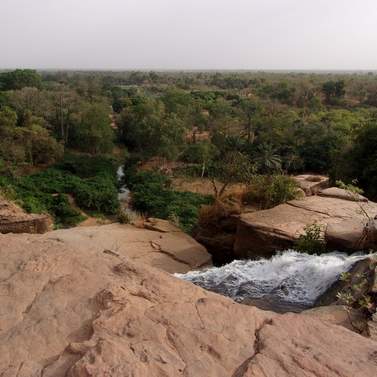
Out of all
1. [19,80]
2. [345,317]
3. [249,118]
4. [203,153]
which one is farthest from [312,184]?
[19,80]

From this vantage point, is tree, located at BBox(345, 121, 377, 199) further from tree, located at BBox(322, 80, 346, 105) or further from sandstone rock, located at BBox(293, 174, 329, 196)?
tree, located at BBox(322, 80, 346, 105)

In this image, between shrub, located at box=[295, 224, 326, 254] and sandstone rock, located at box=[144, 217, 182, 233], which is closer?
shrub, located at box=[295, 224, 326, 254]

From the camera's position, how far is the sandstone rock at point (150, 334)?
309 cm

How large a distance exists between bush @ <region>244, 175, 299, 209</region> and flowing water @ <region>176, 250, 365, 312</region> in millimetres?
3598

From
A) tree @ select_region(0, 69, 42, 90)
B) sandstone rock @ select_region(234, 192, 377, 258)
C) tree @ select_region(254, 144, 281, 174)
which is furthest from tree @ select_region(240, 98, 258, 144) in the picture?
tree @ select_region(0, 69, 42, 90)

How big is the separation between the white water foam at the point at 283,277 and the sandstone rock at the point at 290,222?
0.70 meters

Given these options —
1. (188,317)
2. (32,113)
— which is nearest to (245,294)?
(188,317)

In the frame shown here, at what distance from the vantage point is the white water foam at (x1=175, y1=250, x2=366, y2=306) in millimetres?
6969

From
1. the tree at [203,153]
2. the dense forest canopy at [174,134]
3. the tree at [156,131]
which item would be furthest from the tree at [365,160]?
the tree at [156,131]

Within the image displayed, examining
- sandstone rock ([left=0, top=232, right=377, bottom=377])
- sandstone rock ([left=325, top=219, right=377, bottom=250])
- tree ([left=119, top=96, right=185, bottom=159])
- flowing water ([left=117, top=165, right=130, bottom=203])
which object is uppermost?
sandstone rock ([left=0, top=232, right=377, bottom=377])

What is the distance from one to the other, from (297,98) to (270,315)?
2163 inches

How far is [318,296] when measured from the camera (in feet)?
22.3

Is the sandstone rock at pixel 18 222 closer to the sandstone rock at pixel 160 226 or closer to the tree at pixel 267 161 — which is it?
the sandstone rock at pixel 160 226

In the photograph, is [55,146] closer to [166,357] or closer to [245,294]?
[245,294]
